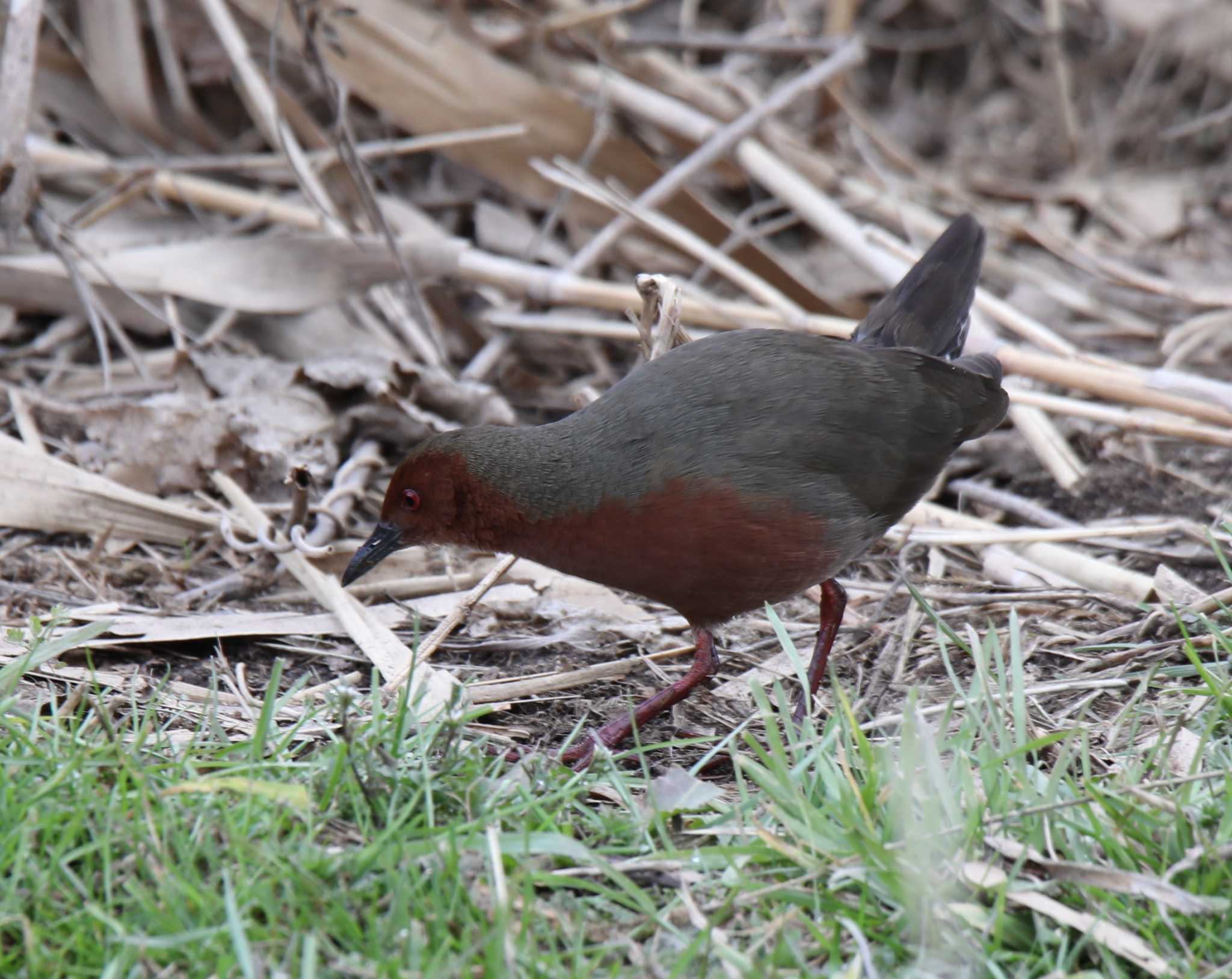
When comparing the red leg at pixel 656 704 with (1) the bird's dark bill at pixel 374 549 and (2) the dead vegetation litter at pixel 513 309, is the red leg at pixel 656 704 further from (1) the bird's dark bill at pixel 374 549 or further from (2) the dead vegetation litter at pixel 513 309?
(1) the bird's dark bill at pixel 374 549

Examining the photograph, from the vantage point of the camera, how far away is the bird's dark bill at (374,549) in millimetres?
4062

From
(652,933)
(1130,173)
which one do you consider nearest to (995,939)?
(652,933)

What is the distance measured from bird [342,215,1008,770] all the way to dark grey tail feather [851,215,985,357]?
305 millimetres

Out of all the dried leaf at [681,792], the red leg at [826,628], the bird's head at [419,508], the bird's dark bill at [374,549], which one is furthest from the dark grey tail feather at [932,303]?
the dried leaf at [681,792]

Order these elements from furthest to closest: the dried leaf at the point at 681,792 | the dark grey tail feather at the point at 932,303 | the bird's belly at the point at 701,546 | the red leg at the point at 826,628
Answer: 1. the dark grey tail feather at the point at 932,303
2. the red leg at the point at 826,628
3. the bird's belly at the point at 701,546
4. the dried leaf at the point at 681,792

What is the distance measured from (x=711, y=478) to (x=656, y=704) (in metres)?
0.62

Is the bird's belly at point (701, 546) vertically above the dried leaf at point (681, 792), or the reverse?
the bird's belly at point (701, 546)

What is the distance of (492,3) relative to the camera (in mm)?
6582

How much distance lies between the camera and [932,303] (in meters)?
4.45

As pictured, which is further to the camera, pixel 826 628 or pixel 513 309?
pixel 513 309

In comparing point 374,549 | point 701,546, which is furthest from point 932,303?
point 374,549

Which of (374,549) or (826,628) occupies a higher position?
(374,549)

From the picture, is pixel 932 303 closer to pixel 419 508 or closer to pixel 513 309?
pixel 419 508

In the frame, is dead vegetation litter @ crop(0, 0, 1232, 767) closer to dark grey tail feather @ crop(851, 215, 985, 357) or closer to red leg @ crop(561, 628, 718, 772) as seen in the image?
red leg @ crop(561, 628, 718, 772)
